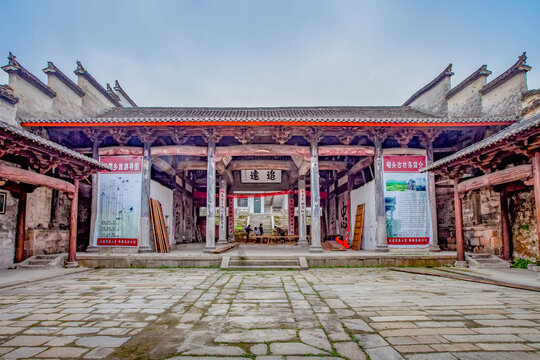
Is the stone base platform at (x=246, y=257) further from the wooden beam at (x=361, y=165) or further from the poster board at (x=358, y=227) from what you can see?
the wooden beam at (x=361, y=165)

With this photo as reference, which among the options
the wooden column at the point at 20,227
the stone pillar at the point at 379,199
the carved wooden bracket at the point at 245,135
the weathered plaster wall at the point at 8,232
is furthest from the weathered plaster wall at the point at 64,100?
the stone pillar at the point at 379,199

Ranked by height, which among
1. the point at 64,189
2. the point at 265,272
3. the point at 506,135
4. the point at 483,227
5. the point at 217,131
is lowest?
the point at 265,272

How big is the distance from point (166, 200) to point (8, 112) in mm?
5879

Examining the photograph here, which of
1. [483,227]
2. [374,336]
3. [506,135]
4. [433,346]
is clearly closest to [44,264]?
[374,336]

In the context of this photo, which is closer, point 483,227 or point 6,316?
point 6,316

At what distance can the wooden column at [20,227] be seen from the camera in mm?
8109

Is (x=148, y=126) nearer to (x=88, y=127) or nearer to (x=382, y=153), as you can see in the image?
(x=88, y=127)

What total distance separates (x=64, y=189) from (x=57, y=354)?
654 centimetres

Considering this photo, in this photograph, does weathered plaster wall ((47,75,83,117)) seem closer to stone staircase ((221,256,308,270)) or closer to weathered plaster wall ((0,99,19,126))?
weathered plaster wall ((0,99,19,126))

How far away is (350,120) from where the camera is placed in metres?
9.51

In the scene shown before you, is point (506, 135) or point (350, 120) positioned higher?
point (350, 120)

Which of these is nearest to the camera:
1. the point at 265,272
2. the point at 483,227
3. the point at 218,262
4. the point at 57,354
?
the point at 57,354

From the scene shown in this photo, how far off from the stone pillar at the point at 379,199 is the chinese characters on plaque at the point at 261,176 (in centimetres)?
788

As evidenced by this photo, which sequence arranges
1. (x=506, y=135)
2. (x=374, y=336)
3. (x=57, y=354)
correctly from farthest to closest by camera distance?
(x=506, y=135) < (x=374, y=336) < (x=57, y=354)
